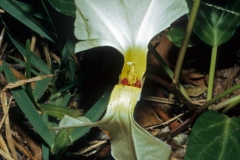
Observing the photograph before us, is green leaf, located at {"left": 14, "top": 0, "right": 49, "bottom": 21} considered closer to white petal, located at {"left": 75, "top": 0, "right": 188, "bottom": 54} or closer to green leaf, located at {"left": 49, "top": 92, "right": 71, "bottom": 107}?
green leaf, located at {"left": 49, "top": 92, "right": 71, "bottom": 107}

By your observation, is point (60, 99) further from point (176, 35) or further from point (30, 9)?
point (176, 35)

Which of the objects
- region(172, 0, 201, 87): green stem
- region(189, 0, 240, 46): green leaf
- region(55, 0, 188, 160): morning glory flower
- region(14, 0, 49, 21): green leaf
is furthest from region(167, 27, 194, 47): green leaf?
region(14, 0, 49, 21): green leaf

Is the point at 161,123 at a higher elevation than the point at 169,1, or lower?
lower

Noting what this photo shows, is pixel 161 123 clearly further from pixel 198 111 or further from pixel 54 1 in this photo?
pixel 54 1

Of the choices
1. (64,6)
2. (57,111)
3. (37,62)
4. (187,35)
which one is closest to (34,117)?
(57,111)

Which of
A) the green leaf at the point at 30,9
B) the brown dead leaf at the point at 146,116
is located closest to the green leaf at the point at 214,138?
the brown dead leaf at the point at 146,116

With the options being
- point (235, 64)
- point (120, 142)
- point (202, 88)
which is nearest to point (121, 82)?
point (120, 142)
